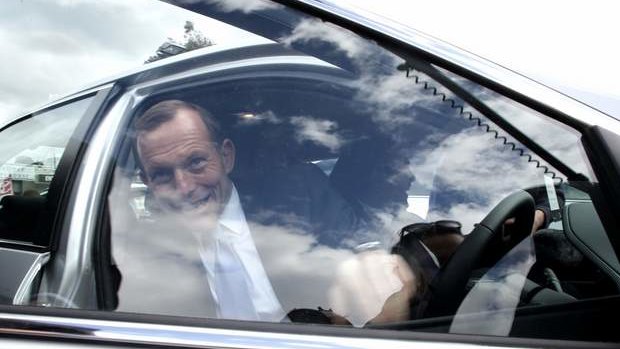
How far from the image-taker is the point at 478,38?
133 cm

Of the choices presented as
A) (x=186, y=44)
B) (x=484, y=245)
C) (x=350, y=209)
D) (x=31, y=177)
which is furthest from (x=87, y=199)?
(x=484, y=245)

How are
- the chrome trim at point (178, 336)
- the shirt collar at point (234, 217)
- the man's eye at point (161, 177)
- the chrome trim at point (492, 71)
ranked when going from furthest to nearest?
the man's eye at point (161, 177)
the shirt collar at point (234, 217)
the chrome trim at point (492, 71)
the chrome trim at point (178, 336)

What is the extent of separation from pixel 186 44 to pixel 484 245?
90 centimetres

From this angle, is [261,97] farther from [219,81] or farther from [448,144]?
[448,144]

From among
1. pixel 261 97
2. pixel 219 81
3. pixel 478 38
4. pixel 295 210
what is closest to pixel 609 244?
pixel 478 38

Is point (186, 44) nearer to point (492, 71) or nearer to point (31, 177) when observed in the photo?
point (31, 177)

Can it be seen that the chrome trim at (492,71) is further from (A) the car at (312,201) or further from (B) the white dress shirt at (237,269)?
(B) the white dress shirt at (237,269)

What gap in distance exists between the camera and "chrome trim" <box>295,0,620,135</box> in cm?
124

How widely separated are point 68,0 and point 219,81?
427 mm

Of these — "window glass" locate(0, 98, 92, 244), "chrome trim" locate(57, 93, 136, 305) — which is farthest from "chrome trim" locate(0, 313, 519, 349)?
"window glass" locate(0, 98, 92, 244)

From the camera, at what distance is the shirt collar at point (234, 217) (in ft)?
4.60

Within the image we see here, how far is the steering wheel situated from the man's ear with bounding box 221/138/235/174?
57 centimetres

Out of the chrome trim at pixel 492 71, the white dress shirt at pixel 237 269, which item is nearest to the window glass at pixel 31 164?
the white dress shirt at pixel 237 269

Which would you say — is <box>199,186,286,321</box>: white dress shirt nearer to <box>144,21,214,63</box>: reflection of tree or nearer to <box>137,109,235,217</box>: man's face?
<box>137,109,235,217</box>: man's face
